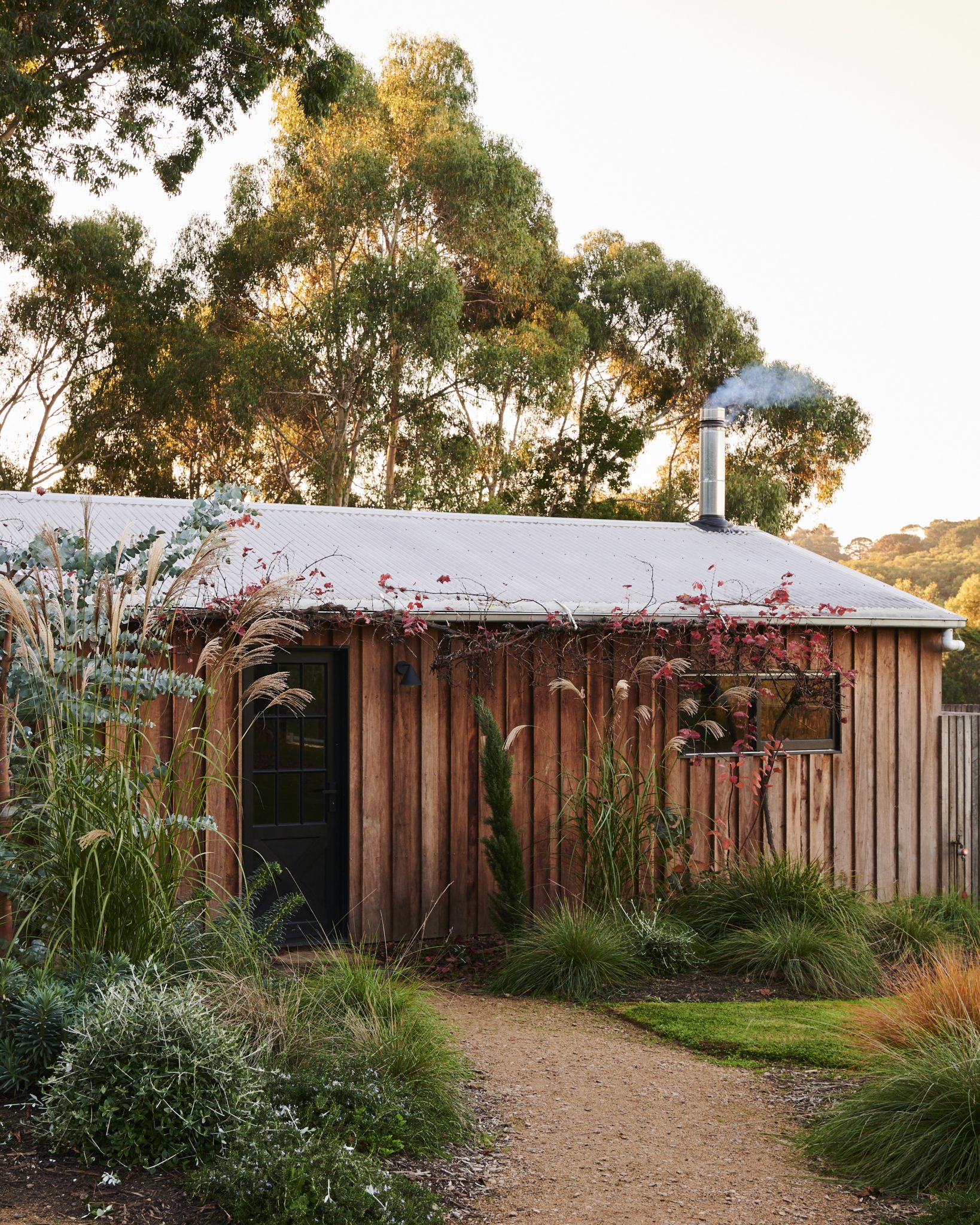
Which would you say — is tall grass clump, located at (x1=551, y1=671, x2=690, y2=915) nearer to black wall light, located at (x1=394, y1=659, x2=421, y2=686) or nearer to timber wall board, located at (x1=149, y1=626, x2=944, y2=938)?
timber wall board, located at (x1=149, y1=626, x2=944, y2=938)

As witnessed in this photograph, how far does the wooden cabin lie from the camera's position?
299 inches

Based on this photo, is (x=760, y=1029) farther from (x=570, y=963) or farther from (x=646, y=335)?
(x=646, y=335)

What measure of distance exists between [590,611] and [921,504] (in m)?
35.5

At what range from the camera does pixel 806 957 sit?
6.75 m


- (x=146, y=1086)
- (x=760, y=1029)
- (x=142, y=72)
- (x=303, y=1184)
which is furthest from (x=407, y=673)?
(x=142, y=72)

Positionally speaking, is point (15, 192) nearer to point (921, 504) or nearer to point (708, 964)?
point (708, 964)

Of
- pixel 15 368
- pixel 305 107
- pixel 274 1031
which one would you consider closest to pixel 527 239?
pixel 305 107

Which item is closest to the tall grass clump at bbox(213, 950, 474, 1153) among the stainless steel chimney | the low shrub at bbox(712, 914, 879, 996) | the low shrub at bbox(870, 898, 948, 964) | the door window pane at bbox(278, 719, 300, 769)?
the low shrub at bbox(712, 914, 879, 996)

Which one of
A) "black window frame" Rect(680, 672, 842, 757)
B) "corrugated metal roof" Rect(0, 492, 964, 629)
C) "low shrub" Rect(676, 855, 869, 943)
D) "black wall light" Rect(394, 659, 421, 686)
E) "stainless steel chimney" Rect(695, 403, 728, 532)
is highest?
"stainless steel chimney" Rect(695, 403, 728, 532)

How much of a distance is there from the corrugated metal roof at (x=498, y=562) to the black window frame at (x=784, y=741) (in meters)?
0.51

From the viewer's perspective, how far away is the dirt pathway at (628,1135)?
3725 millimetres

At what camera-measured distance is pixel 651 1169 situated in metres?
4.05

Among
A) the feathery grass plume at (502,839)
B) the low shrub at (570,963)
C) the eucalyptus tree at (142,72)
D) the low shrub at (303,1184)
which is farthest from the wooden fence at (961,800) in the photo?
the eucalyptus tree at (142,72)

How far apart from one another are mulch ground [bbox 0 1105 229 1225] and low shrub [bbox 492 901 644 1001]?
128 inches
